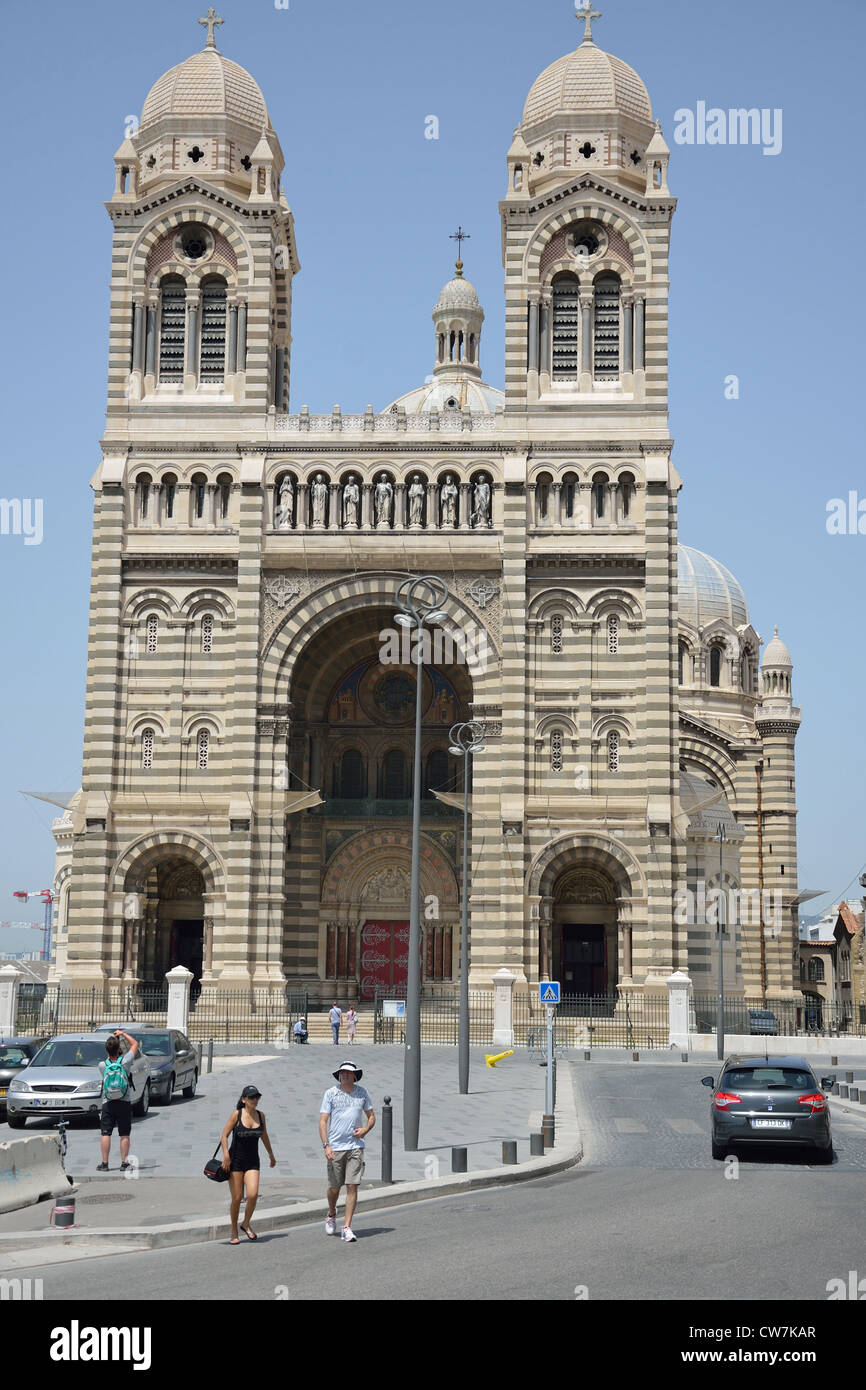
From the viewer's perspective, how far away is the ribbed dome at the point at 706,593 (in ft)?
270

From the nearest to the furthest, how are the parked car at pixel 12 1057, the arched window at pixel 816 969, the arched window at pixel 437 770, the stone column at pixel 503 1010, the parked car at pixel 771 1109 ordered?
the parked car at pixel 771 1109
the parked car at pixel 12 1057
the stone column at pixel 503 1010
the arched window at pixel 437 770
the arched window at pixel 816 969

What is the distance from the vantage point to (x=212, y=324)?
57594 millimetres

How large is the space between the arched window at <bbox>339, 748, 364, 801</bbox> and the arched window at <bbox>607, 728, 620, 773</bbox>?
1066 centimetres

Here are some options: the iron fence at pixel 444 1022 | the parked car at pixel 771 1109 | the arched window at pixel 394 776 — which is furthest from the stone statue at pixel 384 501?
the parked car at pixel 771 1109

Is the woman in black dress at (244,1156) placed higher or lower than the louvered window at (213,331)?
lower

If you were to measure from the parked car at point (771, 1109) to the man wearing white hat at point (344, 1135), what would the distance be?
25.9 ft

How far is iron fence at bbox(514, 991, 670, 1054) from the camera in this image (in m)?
49.9

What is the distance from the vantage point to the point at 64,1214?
15.6 meters

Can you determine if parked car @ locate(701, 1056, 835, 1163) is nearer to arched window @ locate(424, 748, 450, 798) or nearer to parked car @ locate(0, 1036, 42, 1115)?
parked car @ locate(0, 1036, 42, 1115)

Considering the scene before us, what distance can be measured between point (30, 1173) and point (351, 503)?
39391 millimetres

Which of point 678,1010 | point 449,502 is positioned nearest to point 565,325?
point 449,502

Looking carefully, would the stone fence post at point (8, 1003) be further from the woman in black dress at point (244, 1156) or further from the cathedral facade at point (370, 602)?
the woman in black dress at point (244, 1156)

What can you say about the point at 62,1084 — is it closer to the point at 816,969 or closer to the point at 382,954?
the point at 382,954
